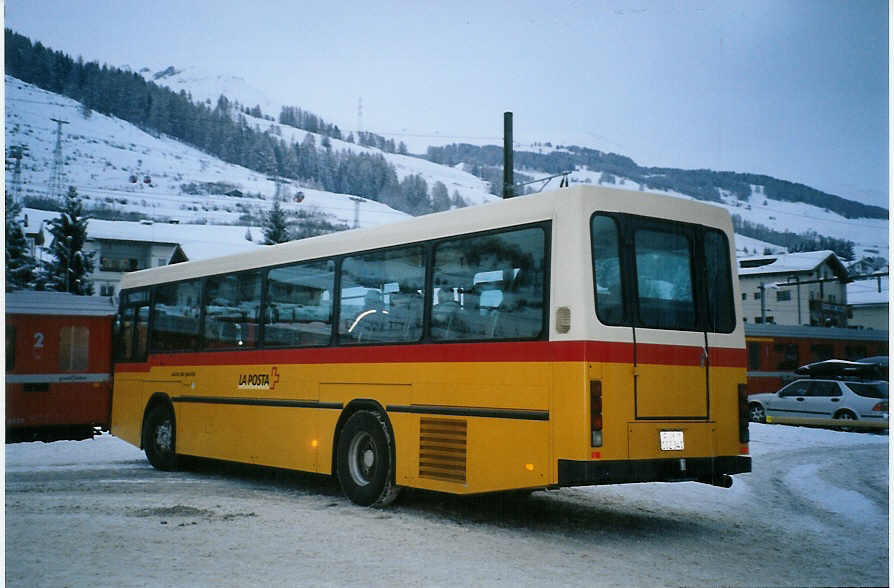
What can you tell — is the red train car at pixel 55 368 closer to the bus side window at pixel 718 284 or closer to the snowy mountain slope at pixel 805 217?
the bus side window at pixel 718 284

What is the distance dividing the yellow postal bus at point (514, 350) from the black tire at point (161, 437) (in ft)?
8.50

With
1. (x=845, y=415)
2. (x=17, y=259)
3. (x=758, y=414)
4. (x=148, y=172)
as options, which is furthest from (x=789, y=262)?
(x=148, y=172)

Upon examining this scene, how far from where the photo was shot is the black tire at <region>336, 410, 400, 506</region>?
985cm

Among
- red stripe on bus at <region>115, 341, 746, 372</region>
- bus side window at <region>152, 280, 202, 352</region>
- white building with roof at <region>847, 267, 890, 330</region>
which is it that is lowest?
red stripe on bus at <region>115, 341, 746, 372</region>

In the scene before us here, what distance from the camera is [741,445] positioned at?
9000 mm

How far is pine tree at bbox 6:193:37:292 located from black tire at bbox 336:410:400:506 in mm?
42977

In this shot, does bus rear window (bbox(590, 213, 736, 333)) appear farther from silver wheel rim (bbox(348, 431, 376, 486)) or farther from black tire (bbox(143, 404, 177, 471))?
black tire (bbox(143, 404, 177, 471))

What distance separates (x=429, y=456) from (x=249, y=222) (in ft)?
321

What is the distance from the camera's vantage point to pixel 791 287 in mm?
73125

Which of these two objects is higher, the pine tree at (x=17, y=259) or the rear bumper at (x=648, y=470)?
the pine tree at (x=17, y=259)

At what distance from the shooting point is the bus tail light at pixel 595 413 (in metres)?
7.82

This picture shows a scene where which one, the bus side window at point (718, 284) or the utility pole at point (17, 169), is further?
the utility pole at point (17, 169)

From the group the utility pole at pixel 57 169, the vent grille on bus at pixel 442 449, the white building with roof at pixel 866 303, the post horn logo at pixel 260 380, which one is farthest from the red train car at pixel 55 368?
the white building with roof at pixel 866 303

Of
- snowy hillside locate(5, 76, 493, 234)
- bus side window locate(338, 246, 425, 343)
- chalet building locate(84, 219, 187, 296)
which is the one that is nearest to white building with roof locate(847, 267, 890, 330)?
snowy hillside locate(5, 76, 493, 234)
